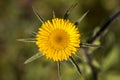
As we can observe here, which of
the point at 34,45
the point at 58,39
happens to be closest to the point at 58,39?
the point at 58,39

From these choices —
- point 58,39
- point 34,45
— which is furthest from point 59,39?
point 34,45

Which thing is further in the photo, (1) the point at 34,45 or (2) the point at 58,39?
(1) the point at 34,45

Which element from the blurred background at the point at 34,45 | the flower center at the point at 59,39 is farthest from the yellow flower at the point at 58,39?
the blurred background at the point at 34,45

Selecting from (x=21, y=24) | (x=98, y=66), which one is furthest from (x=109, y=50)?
(x=21, y=24)

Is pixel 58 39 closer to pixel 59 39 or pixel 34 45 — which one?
pixel 59 39

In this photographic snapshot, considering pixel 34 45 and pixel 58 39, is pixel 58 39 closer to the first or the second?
pixel 58 39

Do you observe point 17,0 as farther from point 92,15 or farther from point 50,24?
point 50,24
